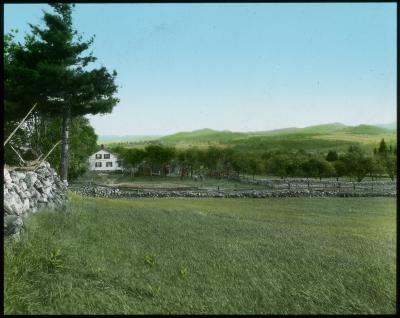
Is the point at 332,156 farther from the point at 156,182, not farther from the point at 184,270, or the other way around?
the point at 156,182

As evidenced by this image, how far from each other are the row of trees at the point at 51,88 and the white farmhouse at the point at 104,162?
7561 millimetres

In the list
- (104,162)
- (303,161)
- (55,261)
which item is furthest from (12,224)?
(104,162)

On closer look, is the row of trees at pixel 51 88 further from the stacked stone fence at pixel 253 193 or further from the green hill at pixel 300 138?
the stacked stone fence at pixel 253 193

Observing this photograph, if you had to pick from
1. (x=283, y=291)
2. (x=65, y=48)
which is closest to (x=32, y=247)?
(x=283, y=291)

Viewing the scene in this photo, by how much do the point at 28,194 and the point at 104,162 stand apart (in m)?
16.2

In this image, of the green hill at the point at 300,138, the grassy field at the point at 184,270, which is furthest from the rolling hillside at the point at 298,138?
the grassy field at the point at 184,270

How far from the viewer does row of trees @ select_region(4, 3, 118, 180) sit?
12.5 m

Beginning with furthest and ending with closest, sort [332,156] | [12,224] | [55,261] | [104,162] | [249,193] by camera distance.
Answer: [249,193] → [104,162] → [332,156] → [12,224] → [55,261]

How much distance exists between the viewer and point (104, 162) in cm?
2531

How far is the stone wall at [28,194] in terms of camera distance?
23.7 feet

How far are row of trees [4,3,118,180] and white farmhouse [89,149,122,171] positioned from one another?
7.56 metres

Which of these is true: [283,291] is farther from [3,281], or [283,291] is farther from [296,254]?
[3,281]

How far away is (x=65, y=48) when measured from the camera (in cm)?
1327

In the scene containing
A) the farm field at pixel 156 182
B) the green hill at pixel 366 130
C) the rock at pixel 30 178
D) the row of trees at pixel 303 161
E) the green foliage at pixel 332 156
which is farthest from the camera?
the farm field at pixel 156 182
